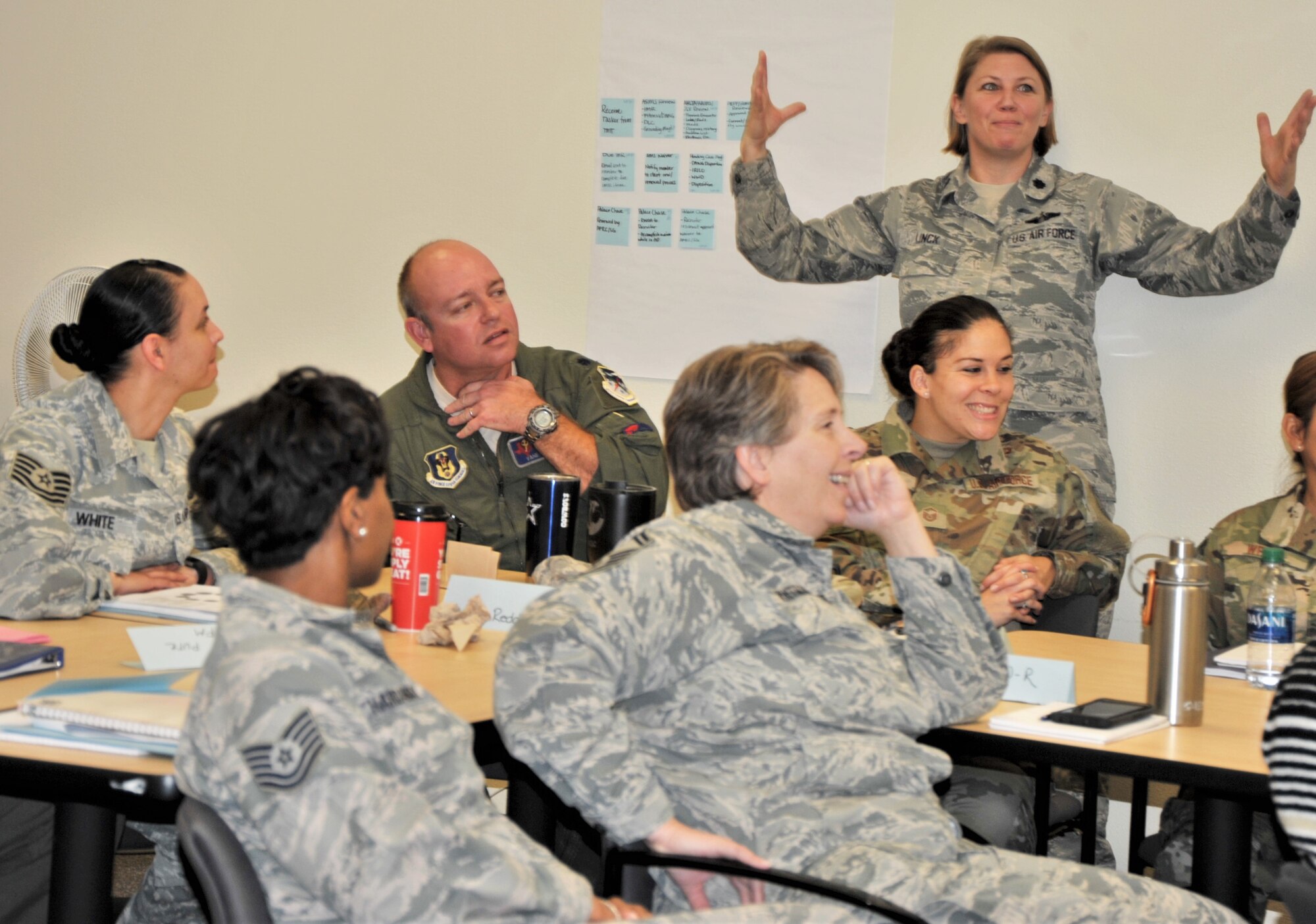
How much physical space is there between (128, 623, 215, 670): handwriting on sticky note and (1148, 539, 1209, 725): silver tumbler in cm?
136

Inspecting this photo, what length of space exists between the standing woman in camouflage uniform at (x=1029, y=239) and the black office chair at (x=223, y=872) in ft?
9.38

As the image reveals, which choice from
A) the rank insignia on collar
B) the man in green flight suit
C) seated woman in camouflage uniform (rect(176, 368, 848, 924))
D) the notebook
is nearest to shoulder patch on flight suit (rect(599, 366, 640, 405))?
the man in green flight suit

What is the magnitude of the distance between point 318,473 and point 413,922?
468 millimetres

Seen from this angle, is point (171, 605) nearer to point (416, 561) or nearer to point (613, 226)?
point (416, 561)

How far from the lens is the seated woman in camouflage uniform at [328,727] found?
1.22 metres

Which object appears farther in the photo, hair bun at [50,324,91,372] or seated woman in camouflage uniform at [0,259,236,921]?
hair bun at [50,324,91,372]

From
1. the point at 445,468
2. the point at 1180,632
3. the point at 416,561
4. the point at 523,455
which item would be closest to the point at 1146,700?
the point at 1180,632

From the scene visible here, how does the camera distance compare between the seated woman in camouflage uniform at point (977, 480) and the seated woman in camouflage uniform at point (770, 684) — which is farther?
the seated woman in camouflage uniform at point (977, 480)

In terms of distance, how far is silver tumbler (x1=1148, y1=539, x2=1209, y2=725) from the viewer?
6.39 ft

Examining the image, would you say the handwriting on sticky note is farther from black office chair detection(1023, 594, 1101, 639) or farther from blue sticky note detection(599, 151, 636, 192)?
blue sticky note detection(599, 151, 636, 192)

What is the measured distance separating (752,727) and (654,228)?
309 cm

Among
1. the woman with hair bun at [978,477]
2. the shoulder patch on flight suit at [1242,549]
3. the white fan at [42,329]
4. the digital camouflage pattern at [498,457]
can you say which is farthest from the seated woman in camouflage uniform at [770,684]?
the white fan at [42,329]

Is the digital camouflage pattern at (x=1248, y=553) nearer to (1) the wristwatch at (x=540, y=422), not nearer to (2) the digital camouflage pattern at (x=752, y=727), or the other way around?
(2) the digital camouflage pattern at (x=752, y=727)

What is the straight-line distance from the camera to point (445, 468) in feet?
11.2
